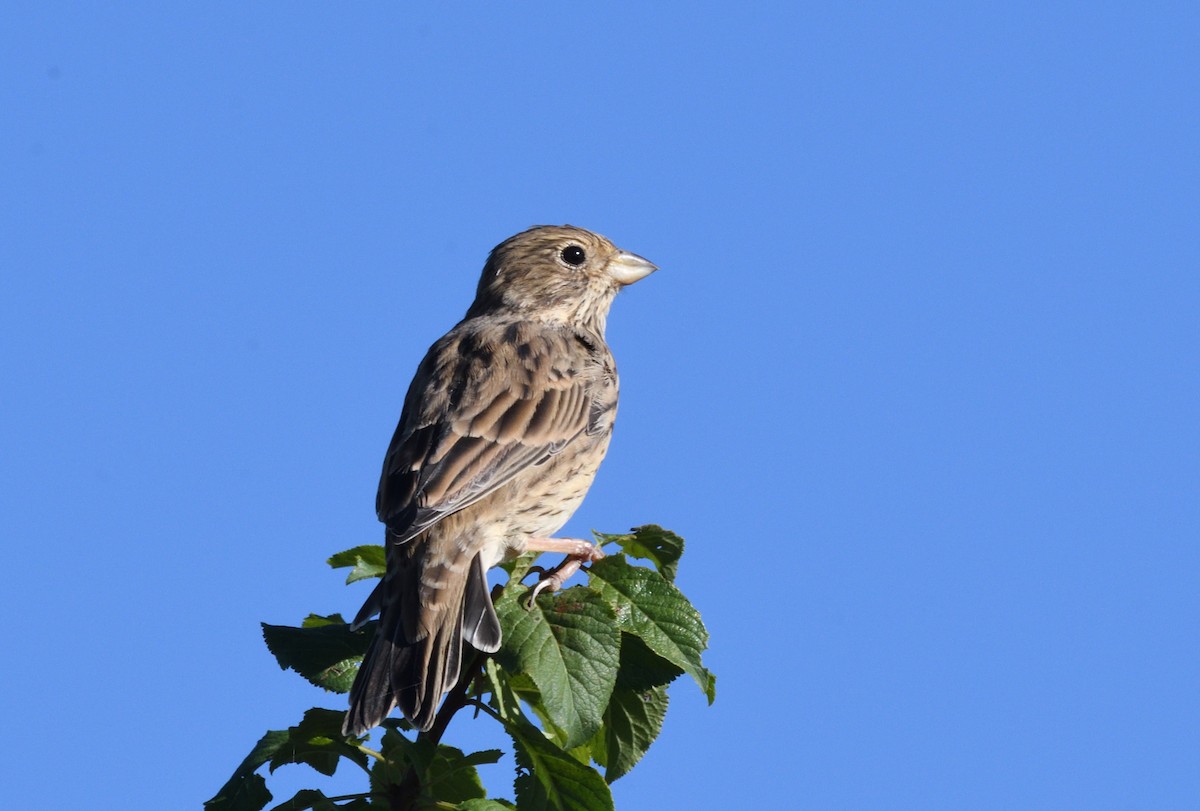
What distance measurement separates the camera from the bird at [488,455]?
466cm

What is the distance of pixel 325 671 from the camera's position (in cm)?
479

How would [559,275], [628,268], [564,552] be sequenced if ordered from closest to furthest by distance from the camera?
[564,552] → [559,275] → [628,268]

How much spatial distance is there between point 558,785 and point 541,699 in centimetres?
26

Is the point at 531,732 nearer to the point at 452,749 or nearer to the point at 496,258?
the point at 452,749

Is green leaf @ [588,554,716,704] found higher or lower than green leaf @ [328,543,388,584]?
lower

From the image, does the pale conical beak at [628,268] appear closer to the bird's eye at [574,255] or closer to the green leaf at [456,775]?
the bird's eye at [574,255]

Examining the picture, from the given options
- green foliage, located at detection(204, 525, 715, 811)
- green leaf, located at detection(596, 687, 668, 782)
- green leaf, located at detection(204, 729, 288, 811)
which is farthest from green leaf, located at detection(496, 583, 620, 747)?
green leaf, located at detection(204, 729, 288, 811)

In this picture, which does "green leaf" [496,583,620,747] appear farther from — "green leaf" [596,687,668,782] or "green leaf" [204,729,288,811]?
"green leaf" [204,729,288,811]

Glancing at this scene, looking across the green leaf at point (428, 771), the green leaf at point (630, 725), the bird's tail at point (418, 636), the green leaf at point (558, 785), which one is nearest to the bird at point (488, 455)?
the bird's tail at point (418, 636)

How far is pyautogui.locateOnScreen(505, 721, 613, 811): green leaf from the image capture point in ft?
→ 13.9

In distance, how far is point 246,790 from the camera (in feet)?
13.8

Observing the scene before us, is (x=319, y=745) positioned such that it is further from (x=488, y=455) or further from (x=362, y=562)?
(x=488, y=455)

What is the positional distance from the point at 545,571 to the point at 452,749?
0.98 m

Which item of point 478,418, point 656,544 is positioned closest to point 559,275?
point 478,418
